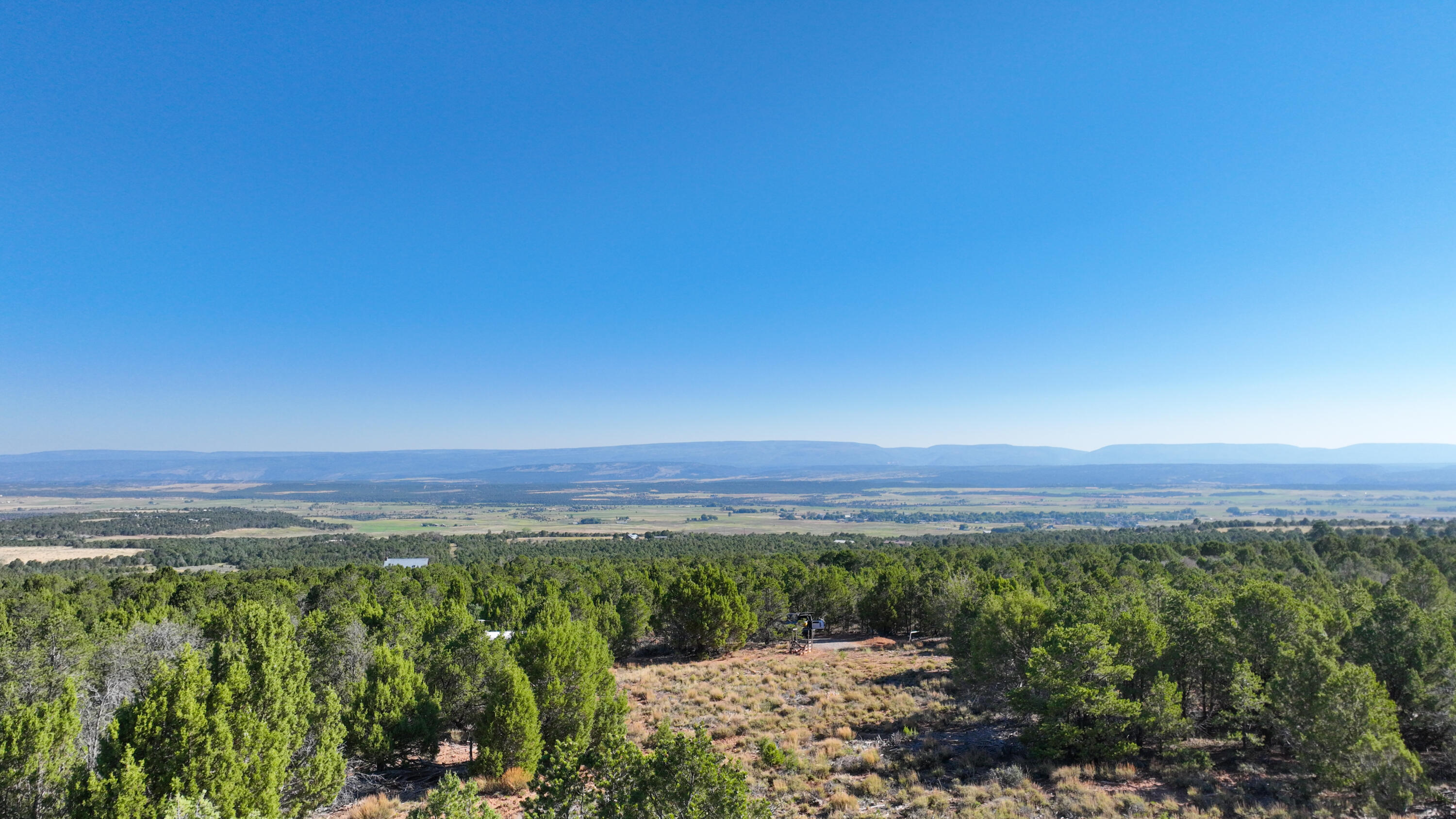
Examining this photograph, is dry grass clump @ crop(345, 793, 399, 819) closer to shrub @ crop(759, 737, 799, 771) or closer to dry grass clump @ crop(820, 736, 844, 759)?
shrub @ crop(759, 737, 799, 771)

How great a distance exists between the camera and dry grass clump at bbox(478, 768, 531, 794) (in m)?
18.9

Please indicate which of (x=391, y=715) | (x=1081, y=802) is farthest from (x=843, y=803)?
(x=391, y=715)

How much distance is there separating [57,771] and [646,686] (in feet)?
79.6

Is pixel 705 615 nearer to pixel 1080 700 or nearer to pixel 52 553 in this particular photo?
pixel 1080 700

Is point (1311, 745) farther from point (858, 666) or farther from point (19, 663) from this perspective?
point (19, 663)

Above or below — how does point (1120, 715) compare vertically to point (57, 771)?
below

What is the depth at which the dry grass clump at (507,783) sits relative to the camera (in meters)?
18.9

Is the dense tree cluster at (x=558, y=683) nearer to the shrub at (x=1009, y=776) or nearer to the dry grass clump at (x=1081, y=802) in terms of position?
the shrub at (x=1009, y=776)

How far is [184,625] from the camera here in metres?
26.5

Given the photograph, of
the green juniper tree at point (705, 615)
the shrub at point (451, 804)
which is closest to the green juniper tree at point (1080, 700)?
the shrub at point (451, 804)

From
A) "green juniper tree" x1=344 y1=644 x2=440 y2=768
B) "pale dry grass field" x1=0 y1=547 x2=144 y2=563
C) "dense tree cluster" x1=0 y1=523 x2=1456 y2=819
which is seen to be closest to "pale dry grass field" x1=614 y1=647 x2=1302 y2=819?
"dense tree cluster" x1=0 y1=523 x2=1456 y2=819

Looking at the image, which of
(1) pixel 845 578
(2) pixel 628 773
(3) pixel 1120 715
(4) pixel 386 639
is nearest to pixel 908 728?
(3) pixel 1120 715

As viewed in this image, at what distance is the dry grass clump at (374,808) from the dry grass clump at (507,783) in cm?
234

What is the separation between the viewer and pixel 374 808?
17.2 metres
